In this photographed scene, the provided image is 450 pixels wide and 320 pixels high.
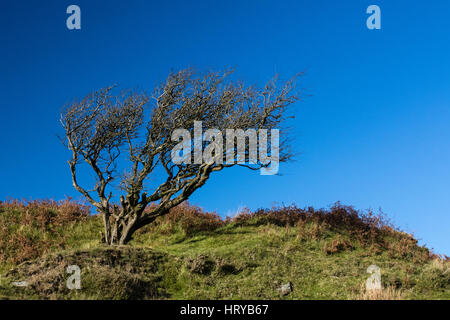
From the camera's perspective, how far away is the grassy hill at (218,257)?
13.4 metres

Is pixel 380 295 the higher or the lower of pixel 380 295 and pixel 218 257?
the lower

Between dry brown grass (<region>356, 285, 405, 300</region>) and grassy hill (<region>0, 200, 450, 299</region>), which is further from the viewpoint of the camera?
grassy hill (<region>0, 200, 450, 299</region>)

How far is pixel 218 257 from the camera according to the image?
1667 cm

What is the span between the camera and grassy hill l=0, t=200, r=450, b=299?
1335cm

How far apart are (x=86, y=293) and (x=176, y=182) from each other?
10.3 m

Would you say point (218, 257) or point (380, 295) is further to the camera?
point (218, 257)

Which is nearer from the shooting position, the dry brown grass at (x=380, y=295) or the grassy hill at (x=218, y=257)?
the dry brown grass at (x=380, y=295)

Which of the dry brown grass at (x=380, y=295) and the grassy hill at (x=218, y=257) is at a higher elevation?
the grassy hill at (x=218, y=257)

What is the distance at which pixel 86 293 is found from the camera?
40.0 ft

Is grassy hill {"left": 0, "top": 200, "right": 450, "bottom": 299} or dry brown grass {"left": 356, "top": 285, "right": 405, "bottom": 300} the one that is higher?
grassy hill {"left": 0, "top": 200, "right": 450, "bottom": 299}
